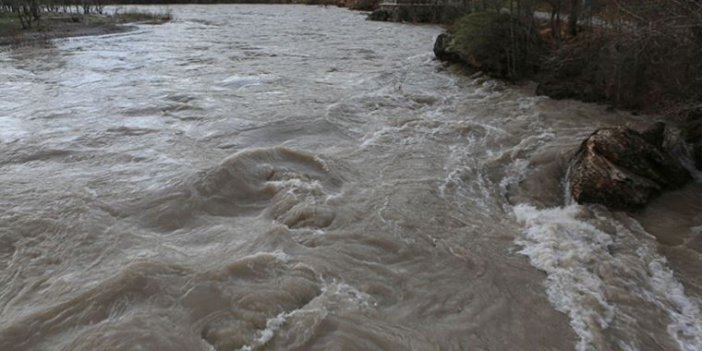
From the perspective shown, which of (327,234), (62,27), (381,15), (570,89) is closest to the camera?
(327,234)

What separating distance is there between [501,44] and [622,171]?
9.04m

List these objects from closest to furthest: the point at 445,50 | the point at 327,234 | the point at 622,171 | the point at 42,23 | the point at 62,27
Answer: the point at 327,234 < the point at 622,171 < the point at 445,50 < the point at 62,27 < the point at 42,23

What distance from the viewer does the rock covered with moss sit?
14898 mm

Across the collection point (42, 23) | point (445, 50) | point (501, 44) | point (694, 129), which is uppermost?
point (42, 23)

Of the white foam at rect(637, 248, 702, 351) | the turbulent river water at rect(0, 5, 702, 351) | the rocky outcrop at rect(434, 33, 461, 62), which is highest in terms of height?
the rocky outcrop at rect(434, 33, 461, 62)

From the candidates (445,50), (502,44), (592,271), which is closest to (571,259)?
(592,271)

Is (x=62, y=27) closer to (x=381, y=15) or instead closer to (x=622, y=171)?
(x=381, y=15)

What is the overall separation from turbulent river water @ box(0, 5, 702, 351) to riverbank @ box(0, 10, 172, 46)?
56.4 feet

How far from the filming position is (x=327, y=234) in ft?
20.5

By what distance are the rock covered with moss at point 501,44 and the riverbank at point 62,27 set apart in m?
22.1

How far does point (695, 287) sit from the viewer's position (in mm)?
5309

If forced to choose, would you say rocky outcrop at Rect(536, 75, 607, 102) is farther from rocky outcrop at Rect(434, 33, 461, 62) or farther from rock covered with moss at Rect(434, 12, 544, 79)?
Result: rocky outcrop at Rect(434, 33, 461, 62)

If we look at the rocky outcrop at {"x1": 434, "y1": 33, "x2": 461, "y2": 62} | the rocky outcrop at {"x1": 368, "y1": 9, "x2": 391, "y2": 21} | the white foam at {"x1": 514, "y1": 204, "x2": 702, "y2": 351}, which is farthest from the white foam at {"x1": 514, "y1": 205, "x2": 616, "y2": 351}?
the rocky outcrop at {"x1": 368, "y1": 9, "x2": 391, "y2": 21}

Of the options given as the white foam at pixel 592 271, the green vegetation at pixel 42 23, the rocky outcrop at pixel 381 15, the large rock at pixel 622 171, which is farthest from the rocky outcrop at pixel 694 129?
the rocky outcrop at pixel 381 15
